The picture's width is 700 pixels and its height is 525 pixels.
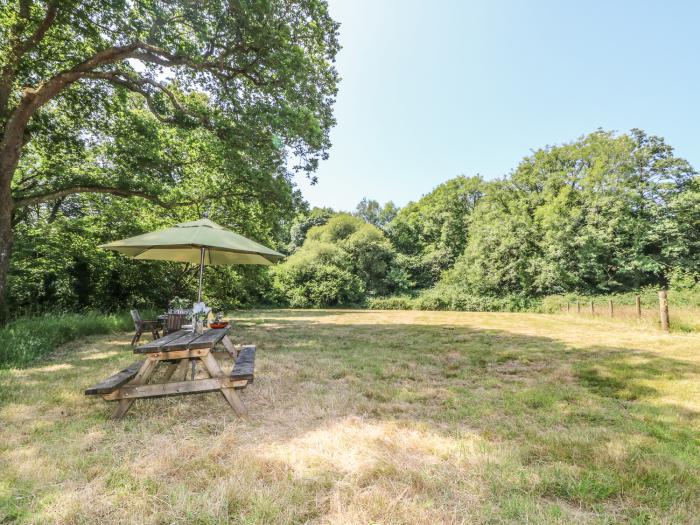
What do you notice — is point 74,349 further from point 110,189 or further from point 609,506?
point 609,506

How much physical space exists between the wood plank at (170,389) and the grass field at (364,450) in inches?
10.8

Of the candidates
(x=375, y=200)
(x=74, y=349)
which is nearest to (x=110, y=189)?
(x=74, y=349)

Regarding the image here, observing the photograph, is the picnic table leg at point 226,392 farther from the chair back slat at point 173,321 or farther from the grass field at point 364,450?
the chair back slat at point 173,321

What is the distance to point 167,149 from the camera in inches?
398

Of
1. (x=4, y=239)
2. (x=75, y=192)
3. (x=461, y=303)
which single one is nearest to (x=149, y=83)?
(x=75, y=192)

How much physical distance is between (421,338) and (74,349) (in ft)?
26.9

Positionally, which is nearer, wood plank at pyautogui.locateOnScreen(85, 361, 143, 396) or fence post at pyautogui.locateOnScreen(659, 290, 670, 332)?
wood plank at pyautogui.locateOnScreen(85, 361, 143, 396)

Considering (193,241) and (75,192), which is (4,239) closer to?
(75,192)

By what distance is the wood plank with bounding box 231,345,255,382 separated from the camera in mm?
3056

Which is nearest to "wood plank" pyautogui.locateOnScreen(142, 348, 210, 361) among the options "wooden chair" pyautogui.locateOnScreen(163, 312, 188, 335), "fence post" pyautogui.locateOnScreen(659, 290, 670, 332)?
"wooden chair" pyautogui.locateOnScreen(163, 312, 188, 335)

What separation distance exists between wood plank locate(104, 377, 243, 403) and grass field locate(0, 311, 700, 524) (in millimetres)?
275

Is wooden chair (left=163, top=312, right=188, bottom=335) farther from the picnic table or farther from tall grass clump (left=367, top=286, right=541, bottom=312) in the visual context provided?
tall grass clump (left=367, top=286, right=541, bottom=312)

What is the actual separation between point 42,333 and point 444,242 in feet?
99.3

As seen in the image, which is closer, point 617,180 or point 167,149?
point 167,149
